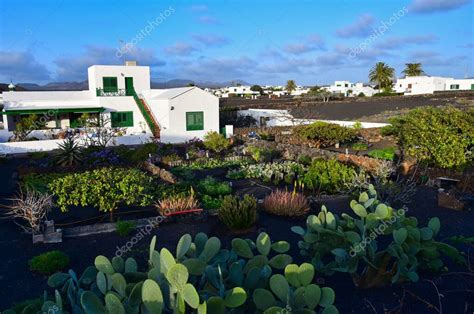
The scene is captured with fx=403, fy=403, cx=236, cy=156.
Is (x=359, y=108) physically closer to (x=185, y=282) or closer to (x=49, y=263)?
(x=49, y=263)

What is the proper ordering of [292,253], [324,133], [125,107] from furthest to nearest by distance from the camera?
1. [125,107]
2. [324,133]
3. [292,253]

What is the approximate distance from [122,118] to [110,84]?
9.70 ft

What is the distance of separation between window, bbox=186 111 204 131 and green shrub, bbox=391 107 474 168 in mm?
15620

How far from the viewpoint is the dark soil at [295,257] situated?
4.71m

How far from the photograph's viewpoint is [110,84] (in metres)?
29.8

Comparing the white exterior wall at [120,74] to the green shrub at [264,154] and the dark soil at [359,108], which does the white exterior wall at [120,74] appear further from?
the green shrub at [264,154]

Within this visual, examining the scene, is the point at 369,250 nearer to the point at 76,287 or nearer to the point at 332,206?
the point at 76,287

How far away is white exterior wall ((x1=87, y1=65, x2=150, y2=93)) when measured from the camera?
1145 inches

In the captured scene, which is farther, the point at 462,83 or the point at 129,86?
the point at 462,83

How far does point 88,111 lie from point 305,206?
23.0 meters

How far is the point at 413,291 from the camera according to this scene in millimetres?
4973

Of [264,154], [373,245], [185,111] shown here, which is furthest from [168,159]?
[373,245]

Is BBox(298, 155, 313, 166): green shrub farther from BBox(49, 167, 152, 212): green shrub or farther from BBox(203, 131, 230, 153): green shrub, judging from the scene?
BBox(49, 167, 152, 212): green shrub

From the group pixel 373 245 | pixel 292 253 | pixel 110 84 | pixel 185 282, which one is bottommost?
pixel 292 253
